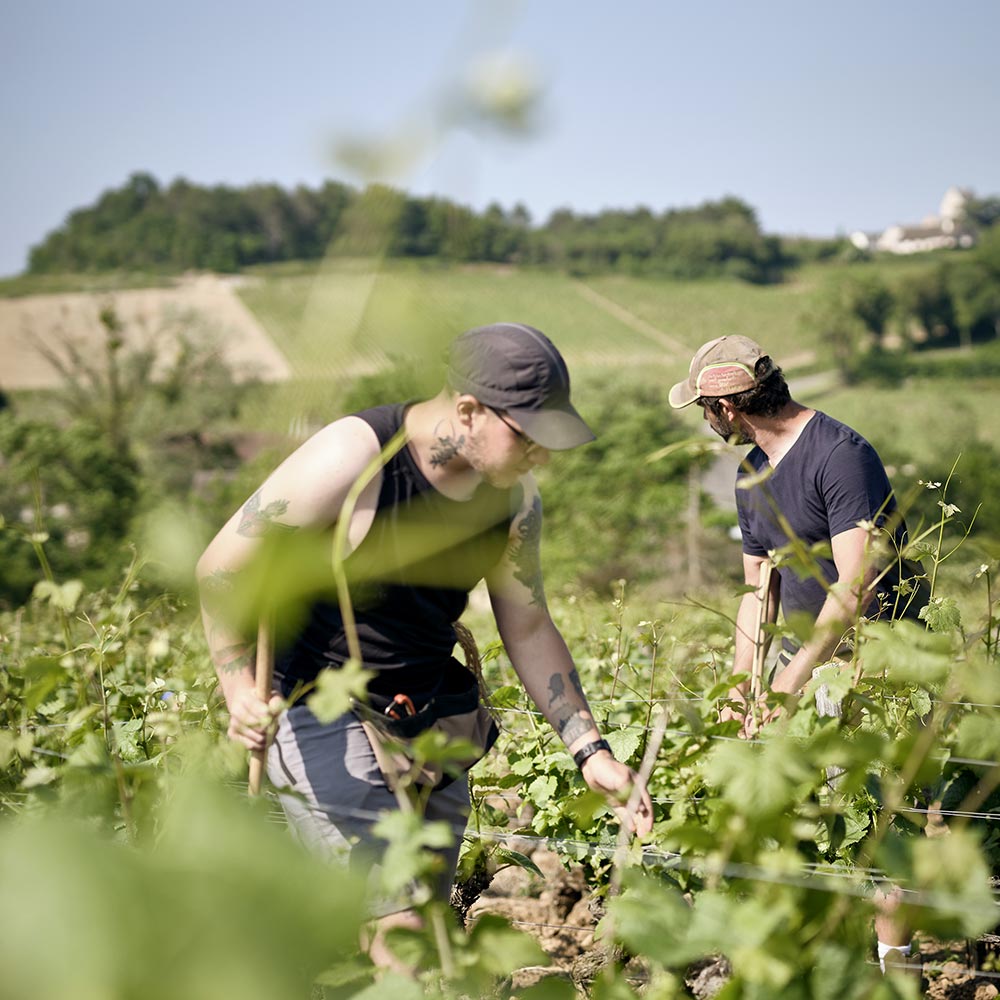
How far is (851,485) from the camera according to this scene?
251 cm

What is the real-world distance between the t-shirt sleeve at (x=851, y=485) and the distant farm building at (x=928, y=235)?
55800 mm

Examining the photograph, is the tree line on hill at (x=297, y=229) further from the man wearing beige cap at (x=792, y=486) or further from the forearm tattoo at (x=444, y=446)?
the man wearing beige cap at (x=792, y=486)

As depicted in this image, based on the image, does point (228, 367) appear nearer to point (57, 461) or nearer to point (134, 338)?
point (57, 461)

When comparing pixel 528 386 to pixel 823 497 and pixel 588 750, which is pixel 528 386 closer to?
pixel 588 750

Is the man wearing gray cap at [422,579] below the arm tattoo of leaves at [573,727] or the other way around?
the other way around

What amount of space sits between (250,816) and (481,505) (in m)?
1.14

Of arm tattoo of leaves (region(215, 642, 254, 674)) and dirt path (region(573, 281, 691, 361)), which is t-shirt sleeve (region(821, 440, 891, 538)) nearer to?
arm tattoo of leaves (region(215, 642, 254, 674))

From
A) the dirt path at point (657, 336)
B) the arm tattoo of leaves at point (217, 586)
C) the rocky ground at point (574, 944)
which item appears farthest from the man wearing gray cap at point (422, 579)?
the dirt path at point (657, 336)

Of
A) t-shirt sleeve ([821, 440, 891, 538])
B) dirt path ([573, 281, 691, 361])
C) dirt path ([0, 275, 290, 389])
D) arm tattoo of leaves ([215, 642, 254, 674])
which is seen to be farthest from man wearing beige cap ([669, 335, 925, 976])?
dirt path ([573, 281, 691, 361])

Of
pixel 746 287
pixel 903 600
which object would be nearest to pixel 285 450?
pixel 903 600

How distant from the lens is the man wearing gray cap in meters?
1.63

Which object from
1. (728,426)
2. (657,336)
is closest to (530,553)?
(728,426)

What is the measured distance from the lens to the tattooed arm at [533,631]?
80.4 inches

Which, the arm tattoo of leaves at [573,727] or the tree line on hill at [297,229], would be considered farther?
the arm tattoo of leaves at [573,727]
